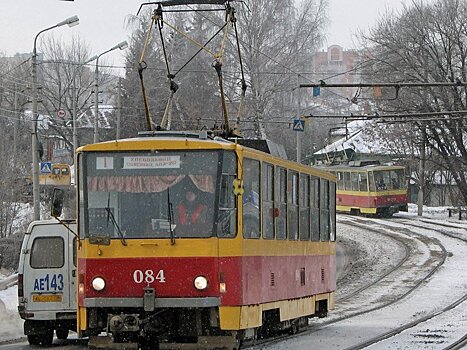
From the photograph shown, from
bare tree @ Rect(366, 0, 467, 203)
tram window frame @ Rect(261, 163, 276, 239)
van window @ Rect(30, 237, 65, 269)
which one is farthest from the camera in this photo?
bare tree @ Rect(366, 0, 467, 203)

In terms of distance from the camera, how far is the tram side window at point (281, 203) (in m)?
14.2

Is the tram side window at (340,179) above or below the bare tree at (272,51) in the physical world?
below

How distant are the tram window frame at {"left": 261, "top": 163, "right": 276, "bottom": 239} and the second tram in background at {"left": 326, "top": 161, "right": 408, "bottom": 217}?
133 feet

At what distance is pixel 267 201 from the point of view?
44.4ft

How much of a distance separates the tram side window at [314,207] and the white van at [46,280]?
3.69 metres

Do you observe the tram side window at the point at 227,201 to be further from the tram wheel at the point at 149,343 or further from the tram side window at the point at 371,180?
the tram side window at the point at 371,180

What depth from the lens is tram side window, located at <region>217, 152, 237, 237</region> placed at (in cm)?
1225

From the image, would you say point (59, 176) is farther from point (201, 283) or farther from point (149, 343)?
point (201, 283)

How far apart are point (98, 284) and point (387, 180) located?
4393 cm

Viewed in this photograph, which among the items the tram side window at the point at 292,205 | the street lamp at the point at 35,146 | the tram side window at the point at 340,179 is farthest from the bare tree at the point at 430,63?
the tram side window at the point at 292,205

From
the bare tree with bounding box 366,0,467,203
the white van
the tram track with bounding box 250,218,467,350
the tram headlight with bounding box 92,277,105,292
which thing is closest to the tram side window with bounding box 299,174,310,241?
the tram track with bounding box 250,218,467,350

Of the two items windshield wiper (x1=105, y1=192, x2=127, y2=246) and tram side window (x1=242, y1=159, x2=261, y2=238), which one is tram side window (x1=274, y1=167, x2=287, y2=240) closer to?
tram side window (x1=242, y1=159, x2=261, y2=238)

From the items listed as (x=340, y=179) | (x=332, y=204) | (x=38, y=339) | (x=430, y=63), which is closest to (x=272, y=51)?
(x=340, y=179)

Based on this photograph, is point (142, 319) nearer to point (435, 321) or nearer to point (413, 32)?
point (435, 321)
